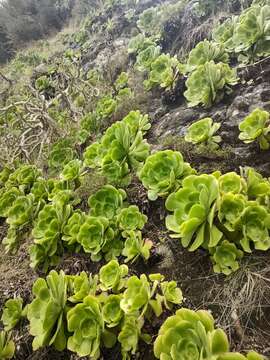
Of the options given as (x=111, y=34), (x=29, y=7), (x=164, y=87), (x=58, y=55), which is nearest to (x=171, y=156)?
(x=164, y=87)

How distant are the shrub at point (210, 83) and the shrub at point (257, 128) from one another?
26.8 inches

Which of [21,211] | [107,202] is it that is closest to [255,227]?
[107,202]

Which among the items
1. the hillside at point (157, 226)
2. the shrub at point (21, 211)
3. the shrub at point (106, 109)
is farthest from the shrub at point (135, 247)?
the shrub at point (106, 109)

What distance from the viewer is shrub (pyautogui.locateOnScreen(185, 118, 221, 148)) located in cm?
247

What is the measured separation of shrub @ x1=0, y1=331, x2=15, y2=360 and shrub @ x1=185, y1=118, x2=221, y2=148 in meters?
1.76

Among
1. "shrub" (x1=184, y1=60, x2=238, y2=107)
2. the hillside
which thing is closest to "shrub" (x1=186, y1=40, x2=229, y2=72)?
the hillside

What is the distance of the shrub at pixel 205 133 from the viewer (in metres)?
2.47

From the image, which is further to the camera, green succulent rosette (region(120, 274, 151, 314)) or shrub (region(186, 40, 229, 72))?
shrub (region(186, 40, 229, 72))

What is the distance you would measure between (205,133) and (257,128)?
370mm

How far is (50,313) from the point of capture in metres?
1.84

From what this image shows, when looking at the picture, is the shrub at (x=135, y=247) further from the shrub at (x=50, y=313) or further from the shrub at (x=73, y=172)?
the shrub at (x=73, y=172)

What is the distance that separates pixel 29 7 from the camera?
44.9ft

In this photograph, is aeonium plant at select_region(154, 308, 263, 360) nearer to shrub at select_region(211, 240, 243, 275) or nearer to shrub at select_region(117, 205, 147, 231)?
shrub at select_region(211, 240, 243, 275)

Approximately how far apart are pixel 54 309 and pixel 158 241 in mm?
728
